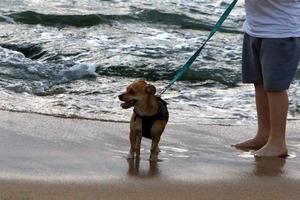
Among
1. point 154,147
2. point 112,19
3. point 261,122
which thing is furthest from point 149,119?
point 112,19

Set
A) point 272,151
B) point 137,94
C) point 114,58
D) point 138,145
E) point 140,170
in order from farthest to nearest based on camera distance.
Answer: point 114,58
point 272,151
point 137,94
point 138,145
point 140,170

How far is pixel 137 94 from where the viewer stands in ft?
16.4

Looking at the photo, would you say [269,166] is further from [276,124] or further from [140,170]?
[140,170]

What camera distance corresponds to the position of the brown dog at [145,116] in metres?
4.91

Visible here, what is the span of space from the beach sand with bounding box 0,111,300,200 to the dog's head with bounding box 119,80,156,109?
374 mm

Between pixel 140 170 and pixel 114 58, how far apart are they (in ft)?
18.7

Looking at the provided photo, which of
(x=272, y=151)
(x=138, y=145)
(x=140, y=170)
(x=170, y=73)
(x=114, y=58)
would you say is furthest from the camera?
(x=114, y=58)

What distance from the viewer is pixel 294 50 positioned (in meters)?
5.05

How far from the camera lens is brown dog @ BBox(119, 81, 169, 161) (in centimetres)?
491

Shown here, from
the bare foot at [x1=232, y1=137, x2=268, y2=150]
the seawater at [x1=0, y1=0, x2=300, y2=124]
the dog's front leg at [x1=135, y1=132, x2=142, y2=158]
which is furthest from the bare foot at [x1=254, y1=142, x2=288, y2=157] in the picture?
the seawater at [x1=0, y1=0, x2=300, y2=124]

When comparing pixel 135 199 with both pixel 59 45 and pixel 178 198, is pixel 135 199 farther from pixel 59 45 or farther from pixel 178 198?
pixel 59 45

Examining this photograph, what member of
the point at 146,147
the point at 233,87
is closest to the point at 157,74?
the point at 233,87

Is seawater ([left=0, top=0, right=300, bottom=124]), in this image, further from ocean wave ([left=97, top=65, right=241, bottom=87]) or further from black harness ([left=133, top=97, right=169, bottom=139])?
black harness ([left=133, top=97, right=169, bottom=139])

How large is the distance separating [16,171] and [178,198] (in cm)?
102
